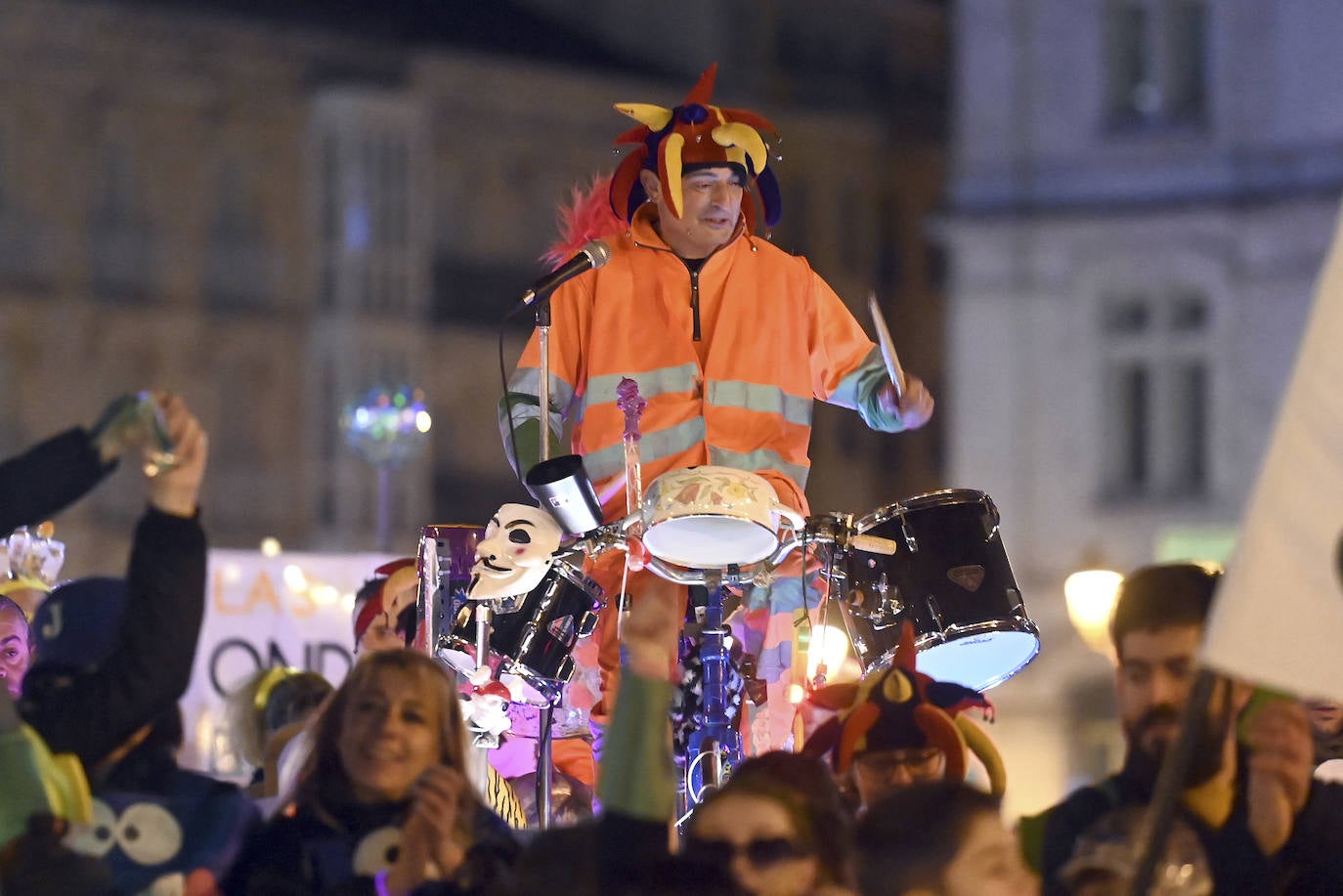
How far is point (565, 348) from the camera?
20.5 feet

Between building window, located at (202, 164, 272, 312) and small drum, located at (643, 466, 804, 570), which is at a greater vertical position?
building window, located at (202, 164, 272, 312)

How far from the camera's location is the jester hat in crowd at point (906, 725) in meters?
4.91

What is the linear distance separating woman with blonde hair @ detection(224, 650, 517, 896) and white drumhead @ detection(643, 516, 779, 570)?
1093 mm

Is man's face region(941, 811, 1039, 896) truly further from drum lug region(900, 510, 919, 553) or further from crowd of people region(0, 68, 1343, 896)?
drum lug region(900, 510, 919, 553)

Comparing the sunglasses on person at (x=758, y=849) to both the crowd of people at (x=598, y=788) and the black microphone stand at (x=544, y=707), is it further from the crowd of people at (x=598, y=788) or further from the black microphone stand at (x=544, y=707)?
the black microphone stand at (x=544, y=707)

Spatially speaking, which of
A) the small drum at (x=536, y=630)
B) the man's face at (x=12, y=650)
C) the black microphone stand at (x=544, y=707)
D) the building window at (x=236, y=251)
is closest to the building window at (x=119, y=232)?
the building window at (x=236, y=251)

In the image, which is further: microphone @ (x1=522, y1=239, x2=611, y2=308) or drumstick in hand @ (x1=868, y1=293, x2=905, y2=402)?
microphone @ (x1=522, y1=239, x2=611, y2=308)

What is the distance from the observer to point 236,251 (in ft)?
115

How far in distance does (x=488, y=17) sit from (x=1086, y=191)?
13010 mm

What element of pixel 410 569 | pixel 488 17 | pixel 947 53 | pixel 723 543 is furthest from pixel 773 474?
pixel 947 53

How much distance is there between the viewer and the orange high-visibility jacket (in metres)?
6.08

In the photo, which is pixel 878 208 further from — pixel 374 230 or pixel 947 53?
pixel 374 230

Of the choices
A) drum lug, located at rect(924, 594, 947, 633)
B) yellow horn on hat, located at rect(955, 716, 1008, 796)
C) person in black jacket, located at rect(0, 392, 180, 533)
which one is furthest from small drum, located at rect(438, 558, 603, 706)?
person in black jacket, located at rect(0, 392, 180, 533)

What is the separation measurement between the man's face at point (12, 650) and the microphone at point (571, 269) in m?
1.56
